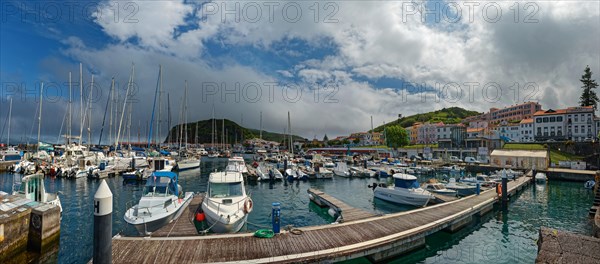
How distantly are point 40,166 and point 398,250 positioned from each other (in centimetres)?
6017

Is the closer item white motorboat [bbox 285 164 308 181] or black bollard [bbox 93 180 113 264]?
black bollard [bbox 93 180 113 264]

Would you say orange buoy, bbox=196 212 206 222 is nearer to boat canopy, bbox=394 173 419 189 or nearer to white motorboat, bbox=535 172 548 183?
boat canopy, bbox=394 173 419 189

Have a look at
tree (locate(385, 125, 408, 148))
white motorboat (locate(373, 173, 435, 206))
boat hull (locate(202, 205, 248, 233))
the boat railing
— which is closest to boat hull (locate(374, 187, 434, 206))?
white motorboat (locate(373, 173, 435, 206))

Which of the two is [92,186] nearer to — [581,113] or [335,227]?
[335,227]

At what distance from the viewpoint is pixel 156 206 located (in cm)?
1561

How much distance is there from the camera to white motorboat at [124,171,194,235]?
563 inches

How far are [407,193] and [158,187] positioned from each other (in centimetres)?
2135

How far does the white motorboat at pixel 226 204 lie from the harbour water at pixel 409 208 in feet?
5.29

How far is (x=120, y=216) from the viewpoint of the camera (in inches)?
843

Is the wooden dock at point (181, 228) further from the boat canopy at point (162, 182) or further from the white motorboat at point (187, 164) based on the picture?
the white motorboat at point (187, 164)

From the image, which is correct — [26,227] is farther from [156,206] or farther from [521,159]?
[521,159]

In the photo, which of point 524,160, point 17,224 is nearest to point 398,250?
point 17,224

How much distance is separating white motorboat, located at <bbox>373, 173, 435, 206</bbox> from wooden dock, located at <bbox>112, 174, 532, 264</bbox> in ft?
31.3

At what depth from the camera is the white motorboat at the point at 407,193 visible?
25366 mm
